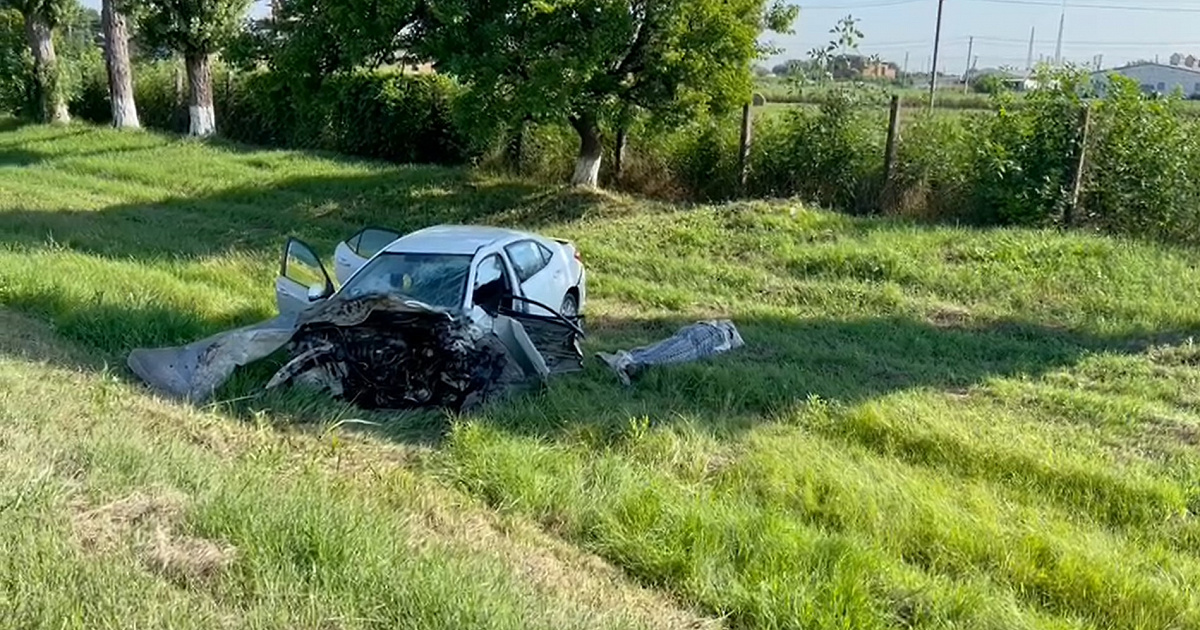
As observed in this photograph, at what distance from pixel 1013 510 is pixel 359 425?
3955 mm

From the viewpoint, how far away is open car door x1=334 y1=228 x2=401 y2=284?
8.34 m

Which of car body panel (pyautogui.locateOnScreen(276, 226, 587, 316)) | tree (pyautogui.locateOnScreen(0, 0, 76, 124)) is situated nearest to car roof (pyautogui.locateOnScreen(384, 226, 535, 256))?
car body panel (pyautogui.locateOnScreen(276, 226, 587, 316))

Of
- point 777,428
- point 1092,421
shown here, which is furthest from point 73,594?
point 1092,421

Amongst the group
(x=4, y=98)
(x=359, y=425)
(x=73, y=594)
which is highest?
(x=4, y=98)

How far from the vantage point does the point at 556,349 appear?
6738 millimetres

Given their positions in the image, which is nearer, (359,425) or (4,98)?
(359,425)

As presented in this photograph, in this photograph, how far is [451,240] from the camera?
7.48 m

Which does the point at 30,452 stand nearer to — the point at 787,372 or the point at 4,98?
the point at 787,372

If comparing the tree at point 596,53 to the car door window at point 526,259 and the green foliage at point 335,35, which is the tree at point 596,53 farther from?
the car door window at point 526,259

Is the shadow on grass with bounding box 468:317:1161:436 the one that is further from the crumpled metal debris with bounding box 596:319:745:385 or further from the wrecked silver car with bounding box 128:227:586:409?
the wrecked silver car with bounding box 128:227:586:409

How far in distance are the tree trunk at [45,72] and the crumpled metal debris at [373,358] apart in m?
22.3

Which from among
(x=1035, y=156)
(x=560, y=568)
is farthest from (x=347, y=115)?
(x=560, y=568)

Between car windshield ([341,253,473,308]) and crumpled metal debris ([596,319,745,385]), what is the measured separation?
A: 130 cm

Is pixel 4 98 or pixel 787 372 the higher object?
pixel 4 98
